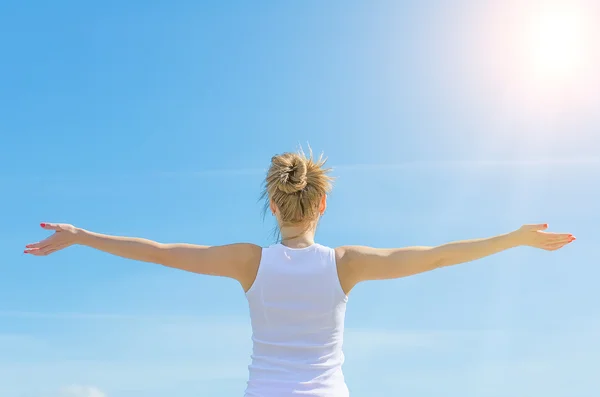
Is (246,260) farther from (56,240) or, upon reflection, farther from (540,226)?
(540,226)

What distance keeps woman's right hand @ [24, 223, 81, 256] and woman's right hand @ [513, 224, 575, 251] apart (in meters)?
4.29

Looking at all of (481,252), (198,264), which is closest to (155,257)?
(198,264)

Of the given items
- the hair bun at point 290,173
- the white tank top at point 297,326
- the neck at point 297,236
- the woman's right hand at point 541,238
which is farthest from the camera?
the woman's right hand at point 541,238

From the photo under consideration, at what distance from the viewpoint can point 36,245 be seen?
629cm

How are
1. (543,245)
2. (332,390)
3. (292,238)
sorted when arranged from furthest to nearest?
1. (543,245)
2. (292,238)
3. (332,390)

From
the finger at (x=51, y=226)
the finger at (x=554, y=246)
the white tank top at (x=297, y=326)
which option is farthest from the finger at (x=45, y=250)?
the finger at (x=554, y=246)

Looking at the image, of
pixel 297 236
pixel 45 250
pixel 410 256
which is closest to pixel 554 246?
pixel 410 256

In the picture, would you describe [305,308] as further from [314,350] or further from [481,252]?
[481,252]

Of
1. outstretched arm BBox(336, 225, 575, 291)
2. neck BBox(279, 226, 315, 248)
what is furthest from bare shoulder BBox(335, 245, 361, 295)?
neck BBox(279, 226, 315, 248)

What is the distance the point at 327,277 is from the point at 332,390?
37.0 inches

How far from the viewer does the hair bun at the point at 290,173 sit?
19.1ft

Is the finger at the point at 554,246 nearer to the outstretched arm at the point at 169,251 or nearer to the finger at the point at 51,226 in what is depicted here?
the outstretched arm at the point at 169,251

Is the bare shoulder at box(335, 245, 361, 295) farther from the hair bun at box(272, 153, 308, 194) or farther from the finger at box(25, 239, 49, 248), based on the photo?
the finger at box(25, 239, 49, 248)

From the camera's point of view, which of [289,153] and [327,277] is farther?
[289,153]
